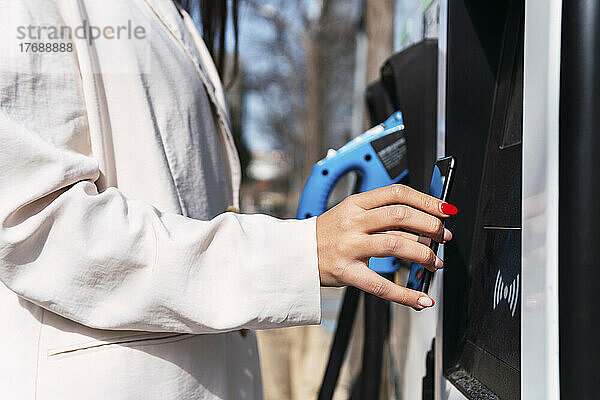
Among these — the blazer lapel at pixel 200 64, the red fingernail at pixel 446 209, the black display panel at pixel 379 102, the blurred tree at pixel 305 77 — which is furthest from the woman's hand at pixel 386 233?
the blurred tree at pixel 305 77

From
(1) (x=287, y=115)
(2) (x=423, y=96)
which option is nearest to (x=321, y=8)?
(1) (x=287, y=115)

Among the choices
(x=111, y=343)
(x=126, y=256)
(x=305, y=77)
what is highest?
(x=305, y=77)

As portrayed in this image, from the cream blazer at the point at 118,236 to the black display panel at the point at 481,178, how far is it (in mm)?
187

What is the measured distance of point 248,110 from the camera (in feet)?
29.6

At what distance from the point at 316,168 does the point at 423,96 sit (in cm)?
22

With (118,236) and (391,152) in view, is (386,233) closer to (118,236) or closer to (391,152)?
(118,236)

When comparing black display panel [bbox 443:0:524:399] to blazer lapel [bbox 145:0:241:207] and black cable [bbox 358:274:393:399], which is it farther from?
black cable [bbox 358:274:393:399]

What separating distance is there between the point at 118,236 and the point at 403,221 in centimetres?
29

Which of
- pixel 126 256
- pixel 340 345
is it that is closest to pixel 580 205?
pixel 126 256

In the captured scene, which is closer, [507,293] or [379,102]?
[507,293]

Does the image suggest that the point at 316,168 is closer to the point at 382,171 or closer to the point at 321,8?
the point at 382,171

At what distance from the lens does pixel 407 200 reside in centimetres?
65

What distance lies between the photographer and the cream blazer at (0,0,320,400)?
70cm

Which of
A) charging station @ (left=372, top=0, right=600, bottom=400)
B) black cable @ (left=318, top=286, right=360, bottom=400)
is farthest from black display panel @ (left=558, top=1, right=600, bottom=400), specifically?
black cable @ (left=318, top=286, right=360, bottom=400)
